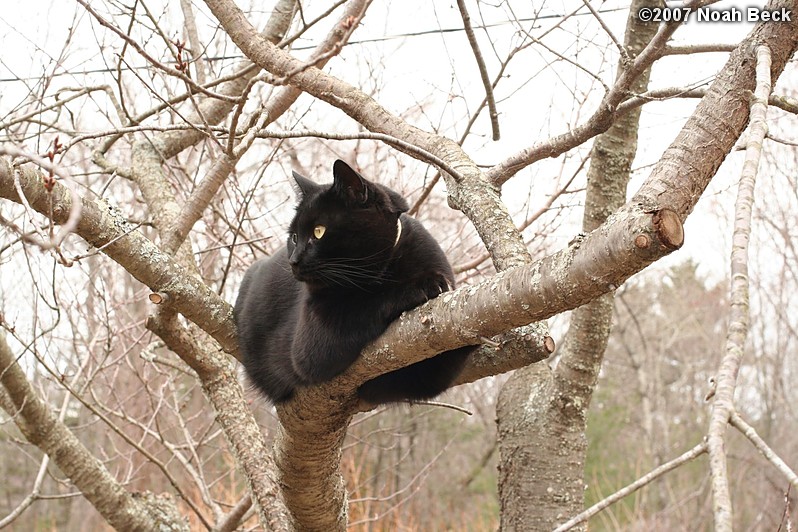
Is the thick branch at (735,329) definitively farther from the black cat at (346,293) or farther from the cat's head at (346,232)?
the cat's head at (346,232)

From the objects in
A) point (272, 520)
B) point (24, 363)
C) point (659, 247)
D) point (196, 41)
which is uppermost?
point (196, 41)

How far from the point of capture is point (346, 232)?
95.7 inches

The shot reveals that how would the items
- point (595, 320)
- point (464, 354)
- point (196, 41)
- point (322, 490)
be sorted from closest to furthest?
1. point (464, 354)
2. point (322, 490)
3. point (595, 320)
4. point (196, 41)

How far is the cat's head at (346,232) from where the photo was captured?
234 centimetres

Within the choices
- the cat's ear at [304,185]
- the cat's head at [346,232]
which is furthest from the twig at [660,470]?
the cat's ear at [304,185]

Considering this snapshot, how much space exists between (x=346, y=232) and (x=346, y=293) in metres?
0.22

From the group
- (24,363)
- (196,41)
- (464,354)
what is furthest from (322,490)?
(24,363)

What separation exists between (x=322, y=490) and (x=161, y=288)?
0.85 metres

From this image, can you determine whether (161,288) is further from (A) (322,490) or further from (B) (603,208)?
(B) (603,208)

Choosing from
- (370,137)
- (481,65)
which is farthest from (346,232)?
(481,65)

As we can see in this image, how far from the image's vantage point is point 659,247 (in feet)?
4.00

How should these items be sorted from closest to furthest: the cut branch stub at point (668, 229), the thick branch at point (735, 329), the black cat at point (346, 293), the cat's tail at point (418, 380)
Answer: the thick branch at point (735, 329) < the cut branch stub at point (668, 229) < the black cat at point (346, 293) < the cat's tail at point (418, 380)

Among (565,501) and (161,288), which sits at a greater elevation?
(161,288)

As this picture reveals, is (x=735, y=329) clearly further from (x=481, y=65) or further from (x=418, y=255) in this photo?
(x=481, y=65)
